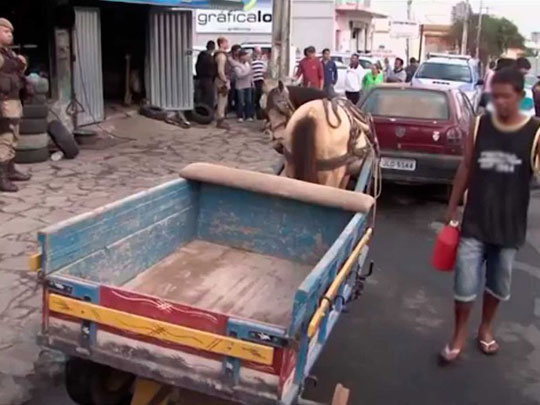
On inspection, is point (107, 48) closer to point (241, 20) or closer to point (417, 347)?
point (417, 347)

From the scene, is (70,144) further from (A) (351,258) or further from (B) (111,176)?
(A) (351,258)

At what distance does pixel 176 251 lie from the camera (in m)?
5.09

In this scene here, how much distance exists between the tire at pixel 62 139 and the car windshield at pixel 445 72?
43.5 feet

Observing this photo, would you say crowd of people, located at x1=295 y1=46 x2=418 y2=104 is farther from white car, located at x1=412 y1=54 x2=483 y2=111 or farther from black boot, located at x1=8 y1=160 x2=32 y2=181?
black boot, located at x1=8 y1=160 x2=32 y2=181

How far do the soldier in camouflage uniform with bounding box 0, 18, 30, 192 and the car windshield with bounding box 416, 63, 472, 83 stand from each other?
49.5ft

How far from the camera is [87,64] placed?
1240 centimetres

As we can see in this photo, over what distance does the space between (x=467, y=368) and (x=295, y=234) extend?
1.46m

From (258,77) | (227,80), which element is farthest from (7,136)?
(258,77)

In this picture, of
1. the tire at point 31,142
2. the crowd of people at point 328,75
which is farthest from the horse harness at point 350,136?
the crowd of people at point 328,75

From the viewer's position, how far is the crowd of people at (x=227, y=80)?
49.7ft

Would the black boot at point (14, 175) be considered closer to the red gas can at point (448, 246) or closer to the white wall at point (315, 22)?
the red gas can at point (448, 246)

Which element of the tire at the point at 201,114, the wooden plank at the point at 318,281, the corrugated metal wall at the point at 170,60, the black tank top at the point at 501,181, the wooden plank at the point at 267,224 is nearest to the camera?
the wooden plank at the point at 318,281

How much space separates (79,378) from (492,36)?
74.2m

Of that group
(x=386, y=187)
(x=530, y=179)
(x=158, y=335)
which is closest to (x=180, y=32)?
(x=386, y=187)
